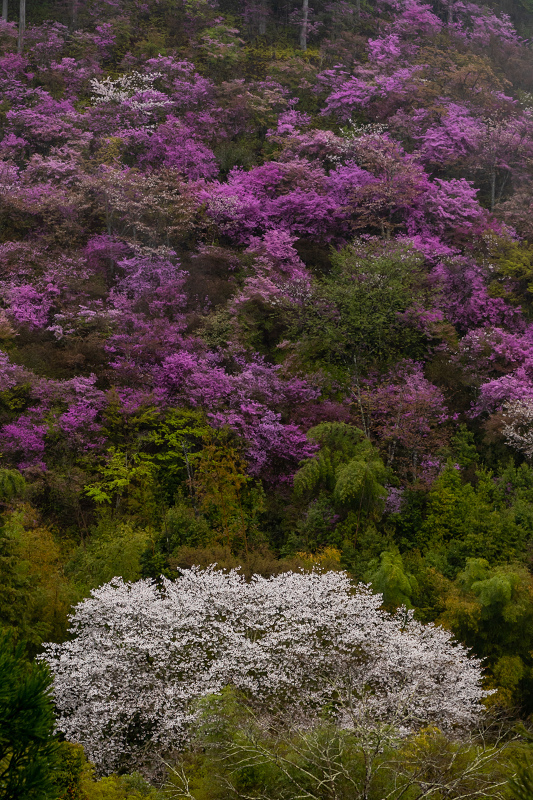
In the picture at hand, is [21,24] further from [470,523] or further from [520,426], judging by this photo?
[470,523]

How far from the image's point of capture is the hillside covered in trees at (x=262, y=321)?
16.8 meters

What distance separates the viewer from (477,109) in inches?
1255

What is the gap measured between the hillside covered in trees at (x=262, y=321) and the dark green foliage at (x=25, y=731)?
4.49 m

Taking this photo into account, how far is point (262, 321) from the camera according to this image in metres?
24.8

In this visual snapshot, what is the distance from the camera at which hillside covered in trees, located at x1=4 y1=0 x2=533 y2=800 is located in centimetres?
1678

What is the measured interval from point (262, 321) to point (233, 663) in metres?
14.9

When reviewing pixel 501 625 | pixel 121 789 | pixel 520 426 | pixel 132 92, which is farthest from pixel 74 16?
pixel 121 789

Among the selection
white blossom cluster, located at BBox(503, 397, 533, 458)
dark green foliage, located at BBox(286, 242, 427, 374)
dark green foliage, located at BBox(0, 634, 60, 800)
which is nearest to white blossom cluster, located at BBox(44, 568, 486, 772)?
dark green foliage, located at BBox(0, 634, 60, 800)

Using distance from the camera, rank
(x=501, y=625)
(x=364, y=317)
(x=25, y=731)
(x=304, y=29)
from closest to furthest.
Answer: (x=25, y=731), (x=501, y=625), (x=364, y=317), (x=304, y=29)

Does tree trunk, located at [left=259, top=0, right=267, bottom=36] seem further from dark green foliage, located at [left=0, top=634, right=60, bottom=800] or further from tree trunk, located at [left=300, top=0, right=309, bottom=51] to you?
dark green foliage, located at [left=0, top=634, right=60, bottom=800]

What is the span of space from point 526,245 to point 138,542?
1869cm

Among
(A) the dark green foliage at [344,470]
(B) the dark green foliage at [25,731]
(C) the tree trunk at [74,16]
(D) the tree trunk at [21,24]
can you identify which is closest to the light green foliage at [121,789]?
(B) the dark green foliage at [25,731]

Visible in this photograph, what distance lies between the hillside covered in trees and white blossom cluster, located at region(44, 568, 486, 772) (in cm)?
118

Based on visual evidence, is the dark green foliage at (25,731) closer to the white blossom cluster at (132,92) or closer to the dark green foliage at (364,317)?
the dark green foliage at (364,317)
